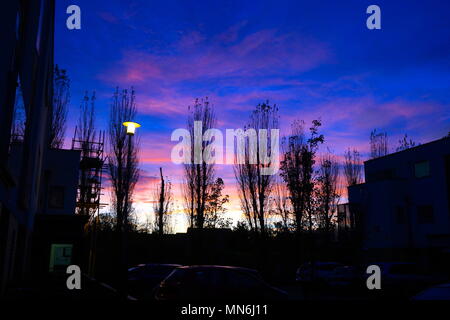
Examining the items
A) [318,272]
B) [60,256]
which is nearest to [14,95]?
[60,256]

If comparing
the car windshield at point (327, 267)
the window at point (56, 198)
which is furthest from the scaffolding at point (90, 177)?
the car windshield at point (327, 267)

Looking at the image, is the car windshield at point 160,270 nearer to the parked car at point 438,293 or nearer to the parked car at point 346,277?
the parked car at point 346,277

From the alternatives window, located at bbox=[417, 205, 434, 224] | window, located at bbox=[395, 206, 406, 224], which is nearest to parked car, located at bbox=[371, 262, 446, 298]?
window, located at bbox=[417, 205, 434, 224]

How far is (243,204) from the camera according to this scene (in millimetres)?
30922

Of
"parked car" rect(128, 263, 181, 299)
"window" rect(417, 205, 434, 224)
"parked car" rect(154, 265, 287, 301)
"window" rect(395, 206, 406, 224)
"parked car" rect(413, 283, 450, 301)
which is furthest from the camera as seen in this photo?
"window" rect(395, 206, 406, 224)

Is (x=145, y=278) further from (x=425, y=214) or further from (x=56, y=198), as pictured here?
(x=425, y=214)

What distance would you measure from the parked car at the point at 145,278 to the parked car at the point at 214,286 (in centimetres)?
669

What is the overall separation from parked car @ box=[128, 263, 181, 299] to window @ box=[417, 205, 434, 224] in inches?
907

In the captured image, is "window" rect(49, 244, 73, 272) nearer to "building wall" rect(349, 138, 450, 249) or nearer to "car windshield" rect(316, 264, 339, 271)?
"car windshield" rect(316, 264, 339, 271)

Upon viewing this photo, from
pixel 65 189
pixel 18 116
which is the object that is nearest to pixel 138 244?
pixel 65 189

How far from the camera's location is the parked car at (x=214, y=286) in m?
10.1

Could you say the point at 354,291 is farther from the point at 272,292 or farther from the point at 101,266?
the point at 101,266

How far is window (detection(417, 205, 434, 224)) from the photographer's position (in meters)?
31.5
